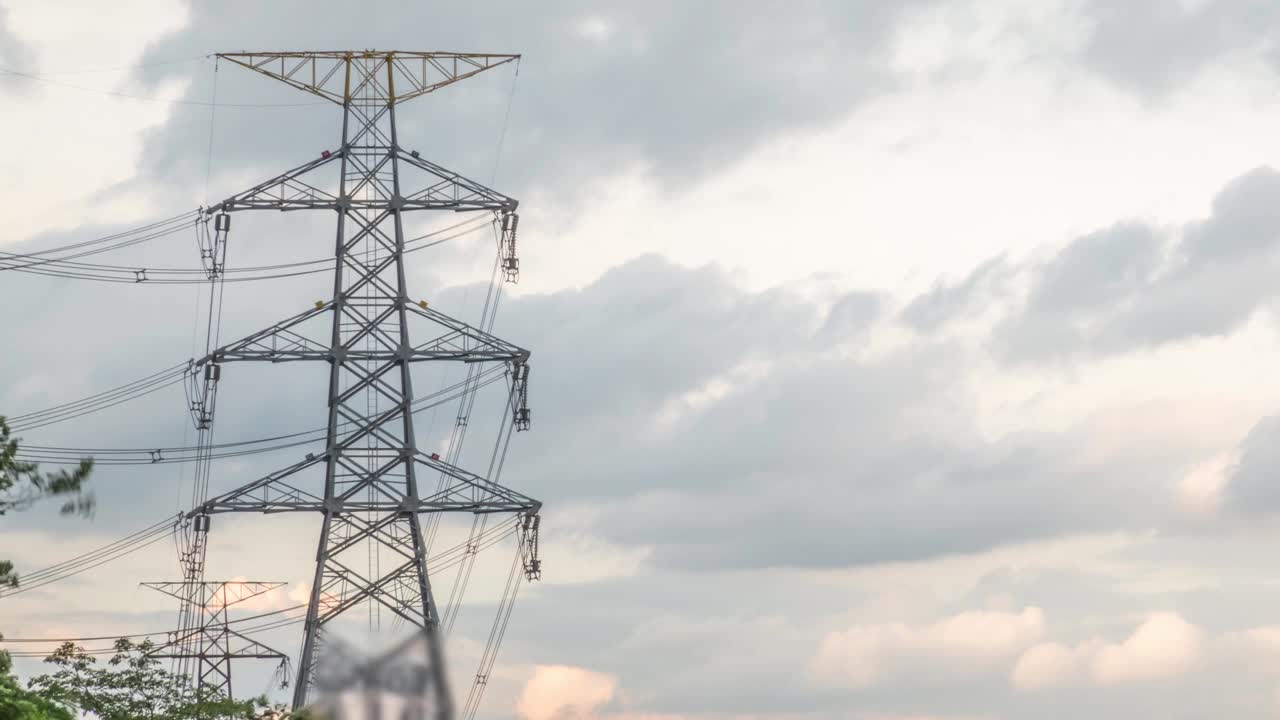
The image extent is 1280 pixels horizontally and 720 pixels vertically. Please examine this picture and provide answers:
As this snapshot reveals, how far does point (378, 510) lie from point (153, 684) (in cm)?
2126

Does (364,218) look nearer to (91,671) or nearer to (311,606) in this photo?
(311,606)

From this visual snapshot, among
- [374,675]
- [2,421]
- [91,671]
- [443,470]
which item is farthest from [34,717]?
[91,671]

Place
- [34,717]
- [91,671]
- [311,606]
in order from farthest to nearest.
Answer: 1. [91,671]
2. [311,606]
3. [34,717]

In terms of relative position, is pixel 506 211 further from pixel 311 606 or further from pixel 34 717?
pixel 34 717

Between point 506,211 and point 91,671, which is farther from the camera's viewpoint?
point 91,671

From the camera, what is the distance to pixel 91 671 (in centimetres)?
8219

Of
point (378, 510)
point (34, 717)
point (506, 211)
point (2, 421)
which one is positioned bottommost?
point (34, 717)

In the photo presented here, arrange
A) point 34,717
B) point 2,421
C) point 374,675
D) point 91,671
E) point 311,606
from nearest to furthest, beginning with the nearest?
1. point 374,675
2. point 34,717
3. point 2,421
4. point 311,606
5. point 91,671

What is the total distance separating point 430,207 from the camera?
74.8 metres

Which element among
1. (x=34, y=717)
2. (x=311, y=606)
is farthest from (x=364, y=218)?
(x=34, y=717)

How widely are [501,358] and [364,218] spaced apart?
9.04 meters

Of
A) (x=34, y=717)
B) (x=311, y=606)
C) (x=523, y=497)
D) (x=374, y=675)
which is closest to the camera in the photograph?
(x=374, y=675)

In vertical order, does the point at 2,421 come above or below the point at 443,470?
below

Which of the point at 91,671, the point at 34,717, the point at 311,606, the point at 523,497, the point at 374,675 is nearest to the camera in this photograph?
the point at 374,675
